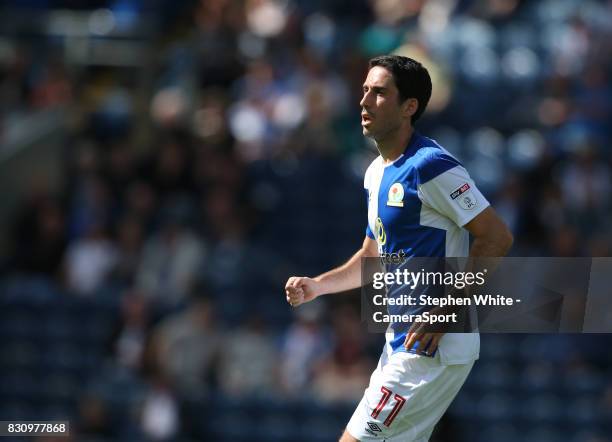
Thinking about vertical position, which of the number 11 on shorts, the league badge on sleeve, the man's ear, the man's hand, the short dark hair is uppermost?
the short dark hair

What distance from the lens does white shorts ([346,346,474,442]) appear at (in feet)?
20.9

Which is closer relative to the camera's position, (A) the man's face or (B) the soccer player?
(B) the soccer player

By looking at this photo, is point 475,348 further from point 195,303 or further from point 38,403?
point 38,403

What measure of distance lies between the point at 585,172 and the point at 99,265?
5.22 m

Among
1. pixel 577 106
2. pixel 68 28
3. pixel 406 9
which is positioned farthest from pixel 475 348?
pixel 68 28

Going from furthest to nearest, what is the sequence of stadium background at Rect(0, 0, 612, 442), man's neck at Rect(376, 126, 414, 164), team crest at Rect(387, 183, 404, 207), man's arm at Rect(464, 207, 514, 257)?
stadium background at Rect(0, 0, 612, 442), man's neck at Rect(376, 126, 414, 164), team crest at Rect(387, 183, 404, 207), man's arm at Rect(464, 207, 514, 257)

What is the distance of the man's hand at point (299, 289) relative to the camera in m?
6.39

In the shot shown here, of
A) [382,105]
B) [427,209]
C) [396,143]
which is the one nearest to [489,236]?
[427,209]

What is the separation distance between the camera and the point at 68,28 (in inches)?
651

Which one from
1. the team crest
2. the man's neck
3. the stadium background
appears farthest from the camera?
the stadium background

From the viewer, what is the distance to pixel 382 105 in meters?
6.34

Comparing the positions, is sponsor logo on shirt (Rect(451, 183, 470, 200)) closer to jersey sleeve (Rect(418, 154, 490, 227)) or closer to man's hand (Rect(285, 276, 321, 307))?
jersey sleeve (Rect(418, 154, 490, 227))

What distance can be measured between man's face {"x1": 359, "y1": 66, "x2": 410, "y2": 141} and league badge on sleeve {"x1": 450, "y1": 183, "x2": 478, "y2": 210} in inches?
18.5

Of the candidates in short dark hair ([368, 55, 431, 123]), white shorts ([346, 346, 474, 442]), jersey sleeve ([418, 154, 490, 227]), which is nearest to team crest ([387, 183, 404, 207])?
jersey sleeve ([418, 154, 490, 227])
